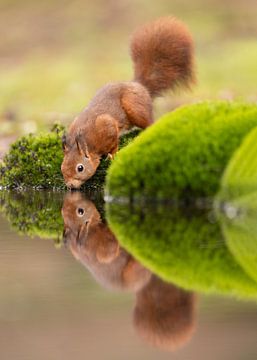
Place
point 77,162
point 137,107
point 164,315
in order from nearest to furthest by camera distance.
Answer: point 164,315, point 77,162, point 137,107

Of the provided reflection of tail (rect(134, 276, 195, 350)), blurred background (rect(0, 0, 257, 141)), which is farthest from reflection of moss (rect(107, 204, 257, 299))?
blurred background (rect(0, 0, 257, 141))

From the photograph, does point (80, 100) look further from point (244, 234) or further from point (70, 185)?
point (244, 234)

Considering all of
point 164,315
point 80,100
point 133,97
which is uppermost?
point 80,100

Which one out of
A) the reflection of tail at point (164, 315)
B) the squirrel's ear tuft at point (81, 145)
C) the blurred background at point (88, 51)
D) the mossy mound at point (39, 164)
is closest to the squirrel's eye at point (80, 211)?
the squirrel's ear tuft at point (81, 145)

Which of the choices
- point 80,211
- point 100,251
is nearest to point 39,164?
point 80,211

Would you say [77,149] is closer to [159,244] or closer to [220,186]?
[220,186]

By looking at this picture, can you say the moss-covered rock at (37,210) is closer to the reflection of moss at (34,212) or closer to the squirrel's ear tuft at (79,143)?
the reflection of moss at (34,212)

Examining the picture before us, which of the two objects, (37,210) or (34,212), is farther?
(37,210)


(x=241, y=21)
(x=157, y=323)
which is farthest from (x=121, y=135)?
(x=241, y=21)
